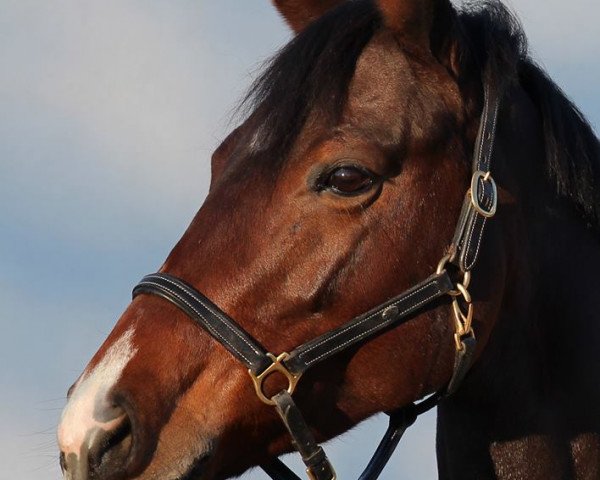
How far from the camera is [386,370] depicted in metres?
5.52

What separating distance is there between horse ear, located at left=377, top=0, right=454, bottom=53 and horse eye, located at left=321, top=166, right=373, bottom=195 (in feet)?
2.96

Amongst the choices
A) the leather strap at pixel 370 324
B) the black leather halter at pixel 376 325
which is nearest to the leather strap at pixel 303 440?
the black leather halter at pixel 376 325

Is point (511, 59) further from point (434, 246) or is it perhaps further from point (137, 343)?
point (137, 343)

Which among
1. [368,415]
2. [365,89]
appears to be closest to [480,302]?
[368,415]

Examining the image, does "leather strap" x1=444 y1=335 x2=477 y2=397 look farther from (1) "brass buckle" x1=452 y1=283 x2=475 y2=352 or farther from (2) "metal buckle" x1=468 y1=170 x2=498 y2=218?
(2) "metal buckle" x1=468 y1=170 x2=498 y2=218

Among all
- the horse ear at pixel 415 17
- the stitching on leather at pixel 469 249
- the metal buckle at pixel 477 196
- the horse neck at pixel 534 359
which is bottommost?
the horse neck at pixel 534 359

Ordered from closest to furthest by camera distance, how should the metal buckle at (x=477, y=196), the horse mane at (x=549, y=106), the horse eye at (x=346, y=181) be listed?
the horse eye at (x=346, y=181), the metal buckle at (x=477, y=196), the horse mane at (x=549, y=106)

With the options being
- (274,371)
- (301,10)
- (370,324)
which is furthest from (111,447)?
(301,10)

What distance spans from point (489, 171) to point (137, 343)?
6.70 feet

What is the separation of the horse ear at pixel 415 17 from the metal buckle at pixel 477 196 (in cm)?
76

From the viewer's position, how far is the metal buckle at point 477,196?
5660 millimetres

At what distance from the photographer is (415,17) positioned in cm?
586

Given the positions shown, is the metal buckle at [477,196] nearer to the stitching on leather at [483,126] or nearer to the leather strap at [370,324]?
the stitching on leather at [483,126]

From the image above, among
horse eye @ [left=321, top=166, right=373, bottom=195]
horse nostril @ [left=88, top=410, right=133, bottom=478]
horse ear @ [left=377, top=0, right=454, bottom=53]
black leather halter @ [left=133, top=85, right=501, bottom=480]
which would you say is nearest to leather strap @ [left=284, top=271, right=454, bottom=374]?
black leather halter @ [left=133, top=85, right=501, bottom=480]
